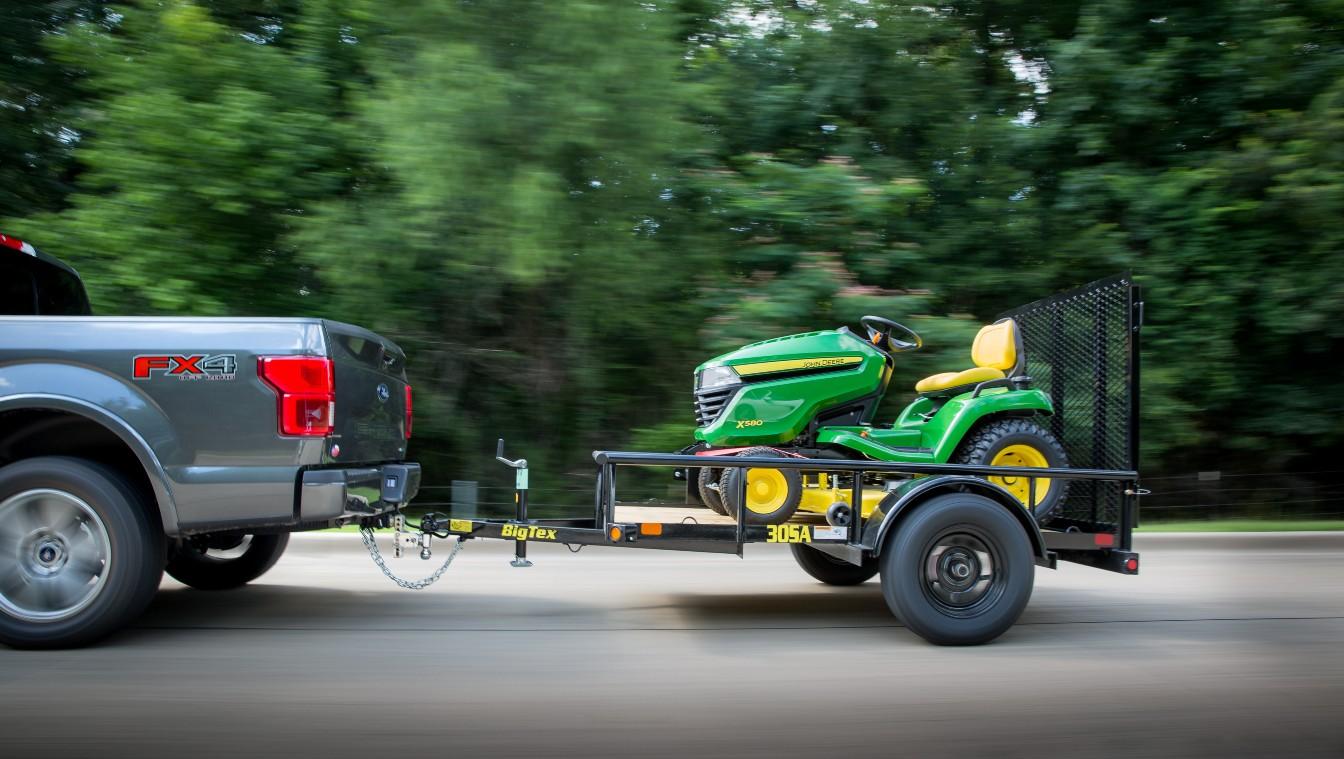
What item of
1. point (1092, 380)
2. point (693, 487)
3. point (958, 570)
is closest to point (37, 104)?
point (693, 487)

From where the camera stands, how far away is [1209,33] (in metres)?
12.8

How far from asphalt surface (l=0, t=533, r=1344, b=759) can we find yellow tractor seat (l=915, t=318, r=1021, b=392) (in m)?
1.50

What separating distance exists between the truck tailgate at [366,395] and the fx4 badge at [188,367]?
48cm

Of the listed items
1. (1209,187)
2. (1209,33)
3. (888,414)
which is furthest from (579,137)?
(1209,33)

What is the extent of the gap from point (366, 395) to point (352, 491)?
1.94 ft

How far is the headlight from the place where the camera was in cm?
604

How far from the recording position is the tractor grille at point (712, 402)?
6.07 meters

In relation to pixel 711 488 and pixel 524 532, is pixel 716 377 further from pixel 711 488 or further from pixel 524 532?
pixel 524 532

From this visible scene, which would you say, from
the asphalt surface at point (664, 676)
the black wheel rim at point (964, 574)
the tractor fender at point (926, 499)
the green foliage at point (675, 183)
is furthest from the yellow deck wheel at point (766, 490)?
the green foliage at point (675, 183)

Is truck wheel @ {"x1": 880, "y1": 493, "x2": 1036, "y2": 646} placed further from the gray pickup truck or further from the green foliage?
the green foliage

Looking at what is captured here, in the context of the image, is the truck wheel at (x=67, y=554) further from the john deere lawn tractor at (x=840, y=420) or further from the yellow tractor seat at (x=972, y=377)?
the yellow tractor seat at (x=972, y=377)

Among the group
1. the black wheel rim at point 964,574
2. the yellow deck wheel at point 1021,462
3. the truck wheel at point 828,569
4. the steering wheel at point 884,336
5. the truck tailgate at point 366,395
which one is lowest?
the truck wheel at point 828,569

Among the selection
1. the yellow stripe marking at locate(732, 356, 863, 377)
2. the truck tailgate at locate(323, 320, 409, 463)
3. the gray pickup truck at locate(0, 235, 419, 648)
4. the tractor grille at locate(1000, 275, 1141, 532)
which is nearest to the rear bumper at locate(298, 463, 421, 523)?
the gray pickup truck at locate(0, 235, 419, 648)

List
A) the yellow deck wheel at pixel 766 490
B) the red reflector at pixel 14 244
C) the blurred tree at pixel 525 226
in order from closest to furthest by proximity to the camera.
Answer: the red reflector at pixel 14 244, the yellow deck wheel at pixel 766 490, the blurred tree at pixel 525 226
